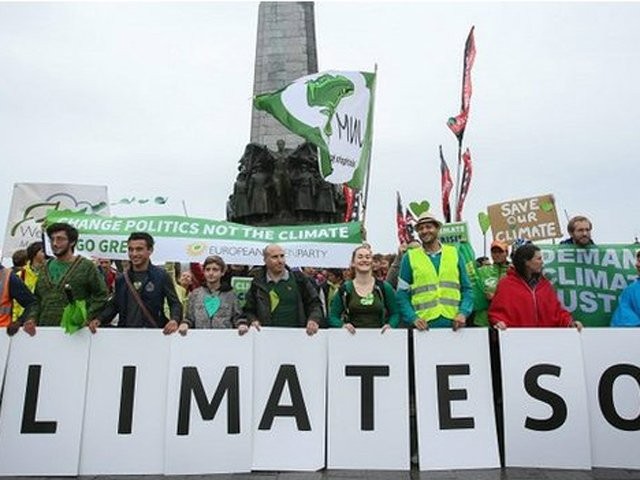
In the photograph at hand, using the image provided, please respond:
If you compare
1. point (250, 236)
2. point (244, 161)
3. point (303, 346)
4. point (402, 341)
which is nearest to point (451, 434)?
point (402, 341)

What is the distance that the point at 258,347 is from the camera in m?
4.77

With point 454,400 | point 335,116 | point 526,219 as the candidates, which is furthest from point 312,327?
point 526,219

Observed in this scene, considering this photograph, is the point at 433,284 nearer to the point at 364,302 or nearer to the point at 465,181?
the point at 364,302

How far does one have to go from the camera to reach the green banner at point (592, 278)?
6043 millimetres

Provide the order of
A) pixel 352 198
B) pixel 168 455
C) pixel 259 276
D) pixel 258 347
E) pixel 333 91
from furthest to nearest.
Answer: pixel 352 198 < pixel 333 91 < pixel 259 276 < pixel 258 347 < pixel 168 455

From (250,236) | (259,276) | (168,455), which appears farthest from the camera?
(250,236)

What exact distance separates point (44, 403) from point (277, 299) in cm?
191

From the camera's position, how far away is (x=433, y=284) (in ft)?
16.5

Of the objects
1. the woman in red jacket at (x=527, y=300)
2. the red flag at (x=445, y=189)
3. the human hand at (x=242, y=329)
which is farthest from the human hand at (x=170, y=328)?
the red flag at (x=445, y=189)

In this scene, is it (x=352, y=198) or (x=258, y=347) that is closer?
(x=258, y=347)

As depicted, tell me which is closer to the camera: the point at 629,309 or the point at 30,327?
the point at 30,327

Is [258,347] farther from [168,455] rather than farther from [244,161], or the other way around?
[244,161]

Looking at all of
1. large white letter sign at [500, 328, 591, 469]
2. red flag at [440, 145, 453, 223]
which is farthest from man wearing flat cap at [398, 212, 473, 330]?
red flag at [440, 145, 453, 223]

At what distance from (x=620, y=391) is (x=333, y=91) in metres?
5.23
